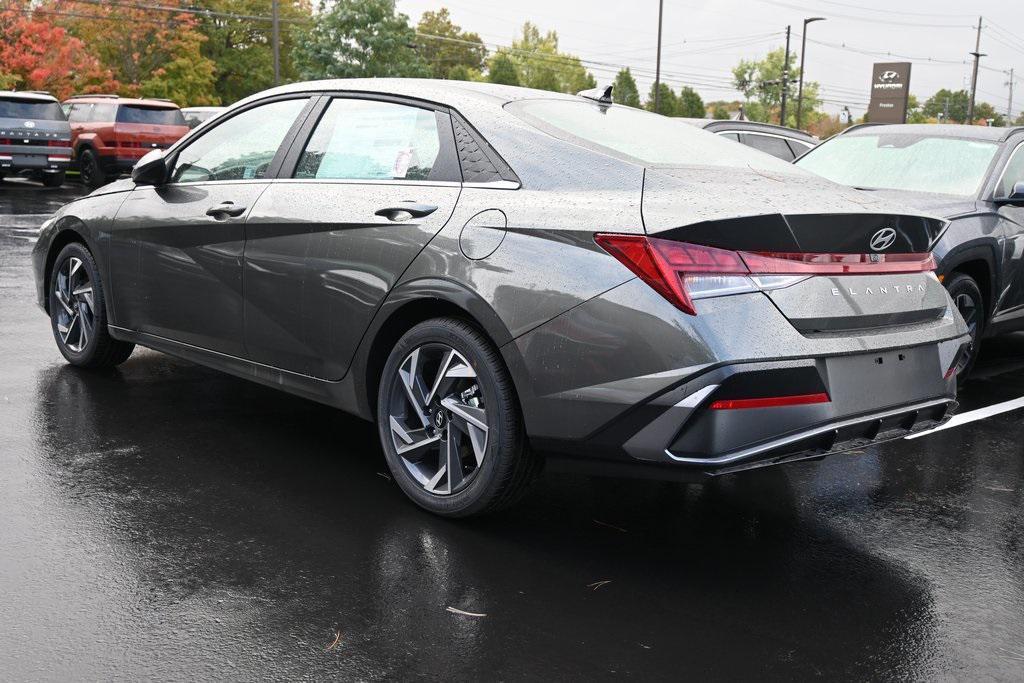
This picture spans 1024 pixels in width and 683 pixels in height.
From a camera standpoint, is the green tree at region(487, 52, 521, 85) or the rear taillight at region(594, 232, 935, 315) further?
the green tree at region(487, 52, 521, 85)

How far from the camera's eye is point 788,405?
340cm

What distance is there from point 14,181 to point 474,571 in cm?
2613

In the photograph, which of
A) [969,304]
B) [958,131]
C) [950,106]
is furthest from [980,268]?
[950,106]

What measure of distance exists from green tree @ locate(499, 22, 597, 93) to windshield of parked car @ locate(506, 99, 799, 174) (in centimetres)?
9184

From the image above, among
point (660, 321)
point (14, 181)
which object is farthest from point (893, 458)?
point (14, 181)

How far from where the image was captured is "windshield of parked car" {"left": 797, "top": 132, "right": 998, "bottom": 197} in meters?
7.27

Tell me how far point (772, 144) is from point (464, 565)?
12559mm

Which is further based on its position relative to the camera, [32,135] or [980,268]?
[32,135]

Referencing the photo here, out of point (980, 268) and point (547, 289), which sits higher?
point (547, 289)

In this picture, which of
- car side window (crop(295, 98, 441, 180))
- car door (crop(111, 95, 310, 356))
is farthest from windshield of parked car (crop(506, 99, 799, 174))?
car door (crop(111, 95, 310, 356))

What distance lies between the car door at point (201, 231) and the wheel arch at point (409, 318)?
0.85 m

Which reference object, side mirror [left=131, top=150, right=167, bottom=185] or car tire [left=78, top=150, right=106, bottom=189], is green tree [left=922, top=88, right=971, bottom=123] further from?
side mirror [left=131, top=150, right=167, bottom=185]

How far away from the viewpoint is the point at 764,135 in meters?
14.8

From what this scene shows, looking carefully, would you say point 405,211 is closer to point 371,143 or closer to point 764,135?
point 371,143
